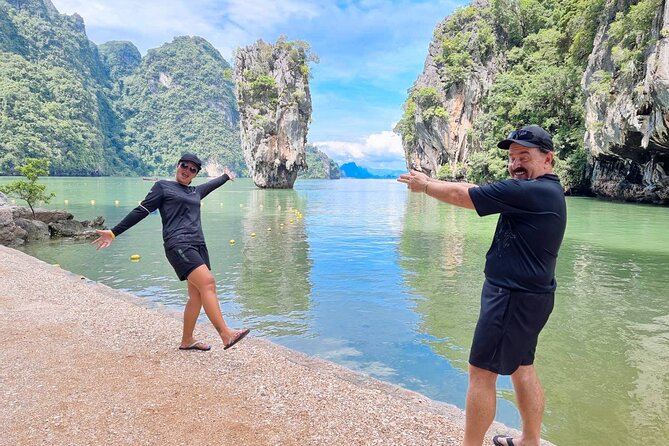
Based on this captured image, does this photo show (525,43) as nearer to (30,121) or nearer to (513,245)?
(513,245)

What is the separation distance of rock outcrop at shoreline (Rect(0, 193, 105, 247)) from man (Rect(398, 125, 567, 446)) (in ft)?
58.0

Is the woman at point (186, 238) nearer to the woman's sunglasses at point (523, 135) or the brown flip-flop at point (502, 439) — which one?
the brown flip-flop at point (502, 439)

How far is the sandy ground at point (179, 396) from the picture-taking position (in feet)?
10.7

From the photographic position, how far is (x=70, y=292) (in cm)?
762

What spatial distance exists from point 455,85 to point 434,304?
52745 mm

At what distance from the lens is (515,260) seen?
263cm

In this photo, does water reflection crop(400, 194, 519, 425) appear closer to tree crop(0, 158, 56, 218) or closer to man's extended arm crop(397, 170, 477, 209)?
man's extended arm crop(397, 170, 477, 209)

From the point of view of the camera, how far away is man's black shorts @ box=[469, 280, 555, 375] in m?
2.61

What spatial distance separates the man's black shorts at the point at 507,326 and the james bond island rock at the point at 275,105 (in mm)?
63047

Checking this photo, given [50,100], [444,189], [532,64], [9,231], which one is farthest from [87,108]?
[444,189]

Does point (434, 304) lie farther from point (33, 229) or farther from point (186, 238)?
point (33, 229)

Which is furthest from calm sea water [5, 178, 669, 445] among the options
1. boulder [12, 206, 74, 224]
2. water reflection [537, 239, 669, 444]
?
boulder [12, 206, 74, 224]

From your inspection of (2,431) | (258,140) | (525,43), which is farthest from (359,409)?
(258,140)

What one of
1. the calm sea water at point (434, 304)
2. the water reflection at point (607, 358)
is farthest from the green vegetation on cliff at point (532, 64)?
the water reflection at point (607, 358)
